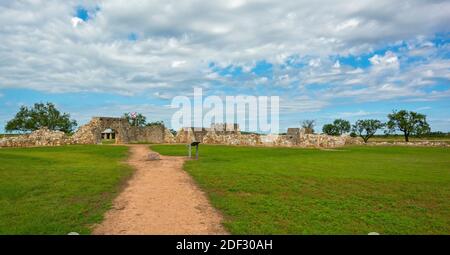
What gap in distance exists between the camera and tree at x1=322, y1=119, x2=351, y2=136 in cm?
6858

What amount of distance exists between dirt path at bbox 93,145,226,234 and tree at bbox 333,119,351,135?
63.5m

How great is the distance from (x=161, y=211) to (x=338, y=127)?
2704 inches

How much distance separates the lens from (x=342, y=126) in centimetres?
6975

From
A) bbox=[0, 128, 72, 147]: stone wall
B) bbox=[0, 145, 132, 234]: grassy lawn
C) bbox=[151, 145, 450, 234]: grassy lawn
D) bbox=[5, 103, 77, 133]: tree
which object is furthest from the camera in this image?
bbox=[5, 103, 77, 133]: tree

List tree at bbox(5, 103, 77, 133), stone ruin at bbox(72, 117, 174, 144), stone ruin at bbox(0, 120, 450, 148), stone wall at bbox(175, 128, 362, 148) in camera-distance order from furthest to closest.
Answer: tree at bbox(5, 103, 77, 133), stone wall at bbox(175, 128, 362, 148), stone ruin at bbox(72, 117, 174, 144), stone ruin at bbox(0, 120, 450, 148)

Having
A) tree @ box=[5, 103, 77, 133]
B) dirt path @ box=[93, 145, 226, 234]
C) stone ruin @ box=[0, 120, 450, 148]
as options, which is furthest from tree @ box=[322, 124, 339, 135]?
dirt path @ box=[93, 145, 226, 234]

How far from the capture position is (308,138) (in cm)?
3847

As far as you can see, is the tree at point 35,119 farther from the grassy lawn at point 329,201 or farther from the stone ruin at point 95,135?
the grassy lawn at point 329,201

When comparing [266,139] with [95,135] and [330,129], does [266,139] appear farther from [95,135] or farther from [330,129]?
[330,129]

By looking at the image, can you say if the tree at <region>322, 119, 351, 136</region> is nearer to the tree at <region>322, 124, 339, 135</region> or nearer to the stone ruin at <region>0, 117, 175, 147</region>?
the tree at <region>322, 124, 339, 135</region>

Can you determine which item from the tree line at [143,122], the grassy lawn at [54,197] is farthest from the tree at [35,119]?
the grassy lawn at [54,197]

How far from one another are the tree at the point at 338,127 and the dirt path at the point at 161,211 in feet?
209

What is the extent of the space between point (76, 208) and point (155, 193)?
92.4 inches

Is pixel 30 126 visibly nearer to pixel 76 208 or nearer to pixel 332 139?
pixel 332 139
